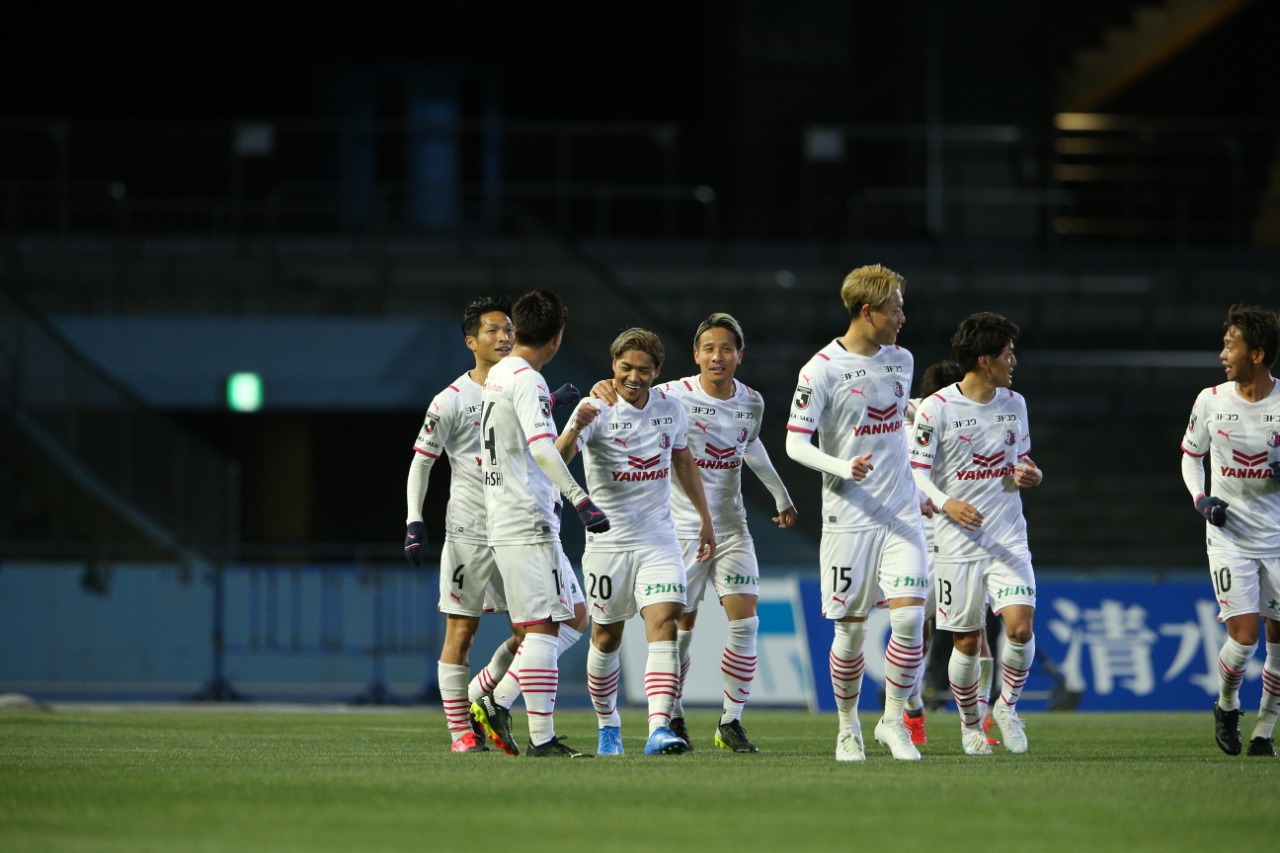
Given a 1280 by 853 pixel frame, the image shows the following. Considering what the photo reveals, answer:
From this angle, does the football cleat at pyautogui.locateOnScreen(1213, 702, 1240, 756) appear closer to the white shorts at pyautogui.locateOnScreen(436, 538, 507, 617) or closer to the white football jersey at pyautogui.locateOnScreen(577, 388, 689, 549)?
the white football jersey at pyautogui.locateOnScreen(577, 388, 689, 549)

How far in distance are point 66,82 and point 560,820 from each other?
89.1 ft

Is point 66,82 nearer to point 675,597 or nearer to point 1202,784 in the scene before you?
point 675,597

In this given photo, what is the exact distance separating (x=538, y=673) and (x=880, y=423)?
2162 mm

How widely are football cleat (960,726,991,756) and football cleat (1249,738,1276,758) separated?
1.45m

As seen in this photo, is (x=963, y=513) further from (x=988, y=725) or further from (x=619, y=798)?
(x=619, y=798)

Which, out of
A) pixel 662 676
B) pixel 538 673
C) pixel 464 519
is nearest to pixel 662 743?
pixel 662 676

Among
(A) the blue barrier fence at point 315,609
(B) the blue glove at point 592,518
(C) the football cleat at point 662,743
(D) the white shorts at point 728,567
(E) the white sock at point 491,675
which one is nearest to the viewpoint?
(B) the blue glove at point 592,518

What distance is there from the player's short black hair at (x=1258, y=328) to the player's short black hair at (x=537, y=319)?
3.89 m

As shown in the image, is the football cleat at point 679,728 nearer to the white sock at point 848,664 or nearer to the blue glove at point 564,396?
the white sock at point 848,664

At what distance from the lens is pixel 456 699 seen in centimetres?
1093

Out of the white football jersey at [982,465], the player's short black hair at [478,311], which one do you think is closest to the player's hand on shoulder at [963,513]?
the white football jersey at [982,465]

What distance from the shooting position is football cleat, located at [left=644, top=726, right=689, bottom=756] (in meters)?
10.1

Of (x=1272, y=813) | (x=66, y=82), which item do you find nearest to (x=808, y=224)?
(x=66, y=82)

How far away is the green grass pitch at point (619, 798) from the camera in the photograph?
21.8 feet
